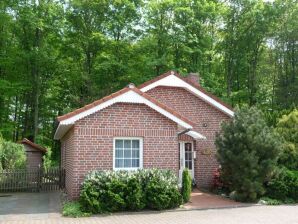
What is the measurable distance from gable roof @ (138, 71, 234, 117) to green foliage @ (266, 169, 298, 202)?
4640mm

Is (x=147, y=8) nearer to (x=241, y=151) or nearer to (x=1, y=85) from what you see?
(x=1, y=85)

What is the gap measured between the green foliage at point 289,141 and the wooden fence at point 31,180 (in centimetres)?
1127

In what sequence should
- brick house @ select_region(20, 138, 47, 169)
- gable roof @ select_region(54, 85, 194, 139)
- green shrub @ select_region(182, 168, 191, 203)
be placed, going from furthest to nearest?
brick house @ select_region(20, 138, 47, 169) → green shrub @ select_region(182, 168, 191, 203) → gable roof @ select_region(54, 85, 194, 139)

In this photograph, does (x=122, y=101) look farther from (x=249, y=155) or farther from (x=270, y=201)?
(x=270, y=201)

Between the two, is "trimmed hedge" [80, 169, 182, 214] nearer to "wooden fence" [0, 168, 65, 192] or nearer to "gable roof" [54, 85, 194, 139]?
"gable roof" [54, 85, 194, 139]

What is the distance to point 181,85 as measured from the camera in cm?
1964

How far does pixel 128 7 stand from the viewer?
107 feet

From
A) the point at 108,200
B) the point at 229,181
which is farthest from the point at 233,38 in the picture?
the point at 108,200

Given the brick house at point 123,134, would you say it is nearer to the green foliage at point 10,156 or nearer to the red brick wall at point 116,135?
the red brick wall at point 116,135

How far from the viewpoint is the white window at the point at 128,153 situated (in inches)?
566

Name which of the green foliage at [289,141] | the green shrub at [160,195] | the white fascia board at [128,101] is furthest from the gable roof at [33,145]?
the green foliage at [289,141]

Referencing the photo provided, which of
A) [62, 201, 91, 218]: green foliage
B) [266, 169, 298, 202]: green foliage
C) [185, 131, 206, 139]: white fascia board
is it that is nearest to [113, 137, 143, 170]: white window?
[62, 201, 91, 218]: green foliage

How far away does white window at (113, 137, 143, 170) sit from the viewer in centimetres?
1439

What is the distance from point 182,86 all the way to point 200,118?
2008mm
